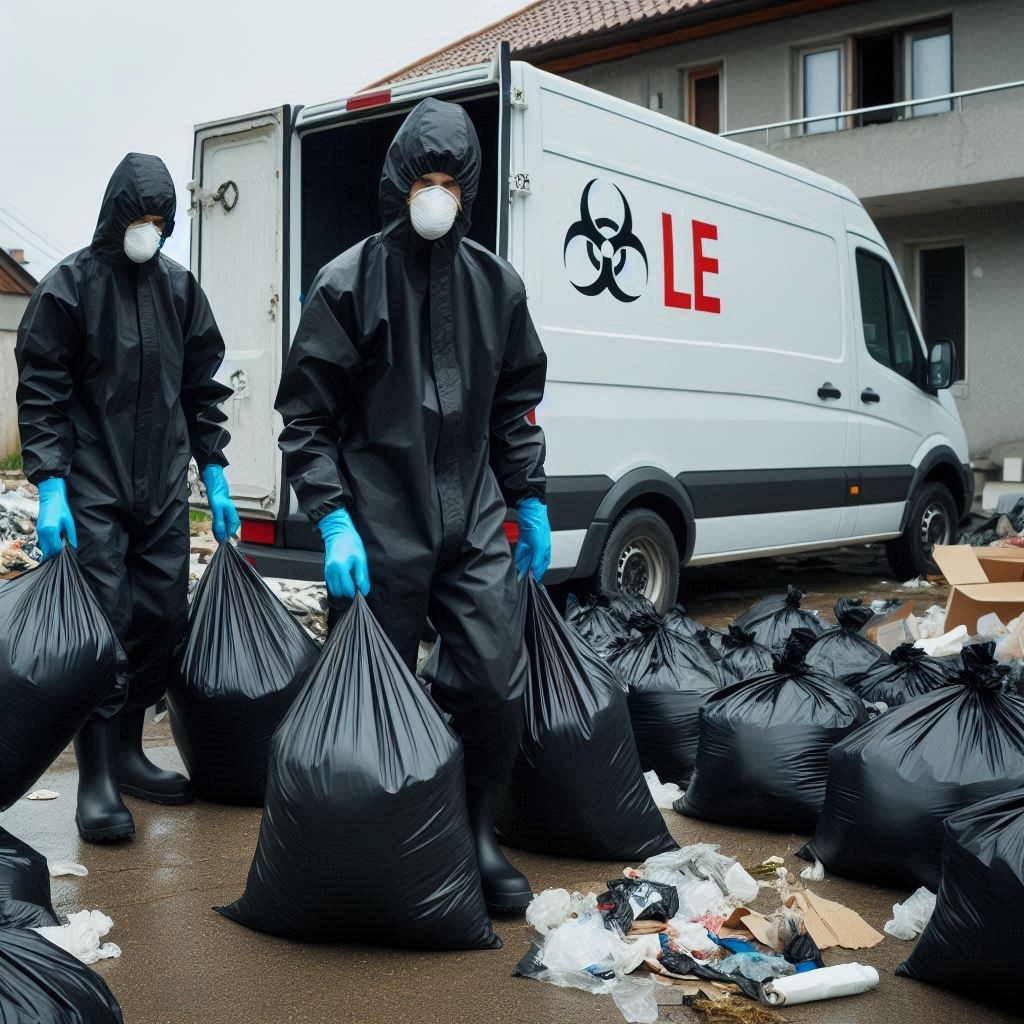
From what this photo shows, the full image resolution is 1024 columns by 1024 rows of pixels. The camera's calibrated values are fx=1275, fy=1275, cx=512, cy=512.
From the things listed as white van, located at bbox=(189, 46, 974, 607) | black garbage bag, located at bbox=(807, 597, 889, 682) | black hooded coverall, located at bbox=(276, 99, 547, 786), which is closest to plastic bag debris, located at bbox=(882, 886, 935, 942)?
black hooded coverall, located at bbox=(276, 99, 547, 786)

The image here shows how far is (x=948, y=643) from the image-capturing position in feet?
16.7

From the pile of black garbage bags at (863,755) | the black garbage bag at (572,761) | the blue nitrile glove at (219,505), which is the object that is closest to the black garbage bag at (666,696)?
the pile of black garbage bags at (863,755)

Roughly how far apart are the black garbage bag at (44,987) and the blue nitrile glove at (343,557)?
1015mm

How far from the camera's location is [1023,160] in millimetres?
13195

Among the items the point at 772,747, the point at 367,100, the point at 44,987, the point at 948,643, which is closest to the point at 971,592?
the point at 948,643

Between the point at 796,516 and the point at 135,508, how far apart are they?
439cm

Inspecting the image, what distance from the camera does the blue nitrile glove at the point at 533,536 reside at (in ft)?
10.5

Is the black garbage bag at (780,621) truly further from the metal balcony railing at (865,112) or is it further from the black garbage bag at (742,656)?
the metal balcony railing at (865,112)

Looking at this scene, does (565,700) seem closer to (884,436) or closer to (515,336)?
(515,336)

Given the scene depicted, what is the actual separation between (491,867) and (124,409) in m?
1.69

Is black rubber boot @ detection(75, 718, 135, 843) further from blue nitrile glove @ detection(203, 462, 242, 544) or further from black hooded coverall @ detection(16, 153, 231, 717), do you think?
blue nitrile glove @ detection(203, 462, 242, 544)

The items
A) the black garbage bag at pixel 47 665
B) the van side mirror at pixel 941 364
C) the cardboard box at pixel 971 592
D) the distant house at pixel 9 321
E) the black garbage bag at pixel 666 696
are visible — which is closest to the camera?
the black garbage bag at pixel 47 665

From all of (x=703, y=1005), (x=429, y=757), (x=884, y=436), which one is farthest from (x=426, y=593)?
(x=884, y=436)

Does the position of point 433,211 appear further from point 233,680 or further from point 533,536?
point 233,680
